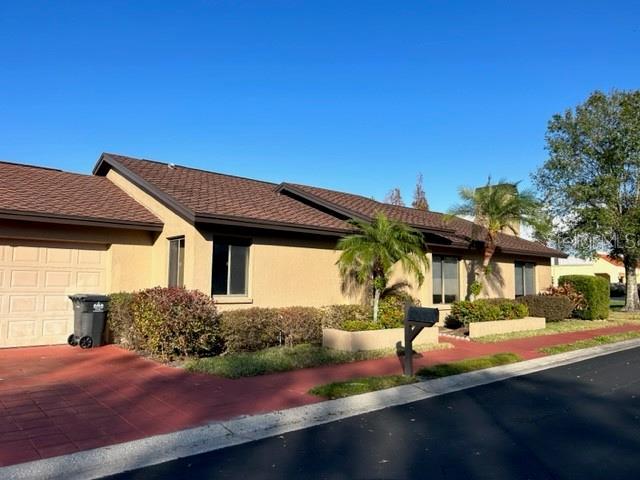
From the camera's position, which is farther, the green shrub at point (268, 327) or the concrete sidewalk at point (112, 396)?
the green shrub at point (268, 327)

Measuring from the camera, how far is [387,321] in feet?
41.7

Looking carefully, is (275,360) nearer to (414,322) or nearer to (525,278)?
(414,322)

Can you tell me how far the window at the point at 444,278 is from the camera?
688 inches

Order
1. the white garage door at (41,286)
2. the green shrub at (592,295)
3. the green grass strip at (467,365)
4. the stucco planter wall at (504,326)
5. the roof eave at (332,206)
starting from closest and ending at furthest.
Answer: the green grass strip at (467,365), the white garage door at (41,286), the stucco planter wall at (504,326), the roof eave at (332,206), the green shrub at (592,295)

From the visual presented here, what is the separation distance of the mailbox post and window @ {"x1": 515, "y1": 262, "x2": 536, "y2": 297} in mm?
14123

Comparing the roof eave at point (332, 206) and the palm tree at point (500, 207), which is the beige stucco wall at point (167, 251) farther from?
the palm tree at point (500, 207)

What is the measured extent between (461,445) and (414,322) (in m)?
3.44

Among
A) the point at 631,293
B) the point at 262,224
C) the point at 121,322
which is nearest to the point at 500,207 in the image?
the point at 262,224

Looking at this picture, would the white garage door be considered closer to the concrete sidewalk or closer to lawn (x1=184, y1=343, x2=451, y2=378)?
the concrete sidewalk

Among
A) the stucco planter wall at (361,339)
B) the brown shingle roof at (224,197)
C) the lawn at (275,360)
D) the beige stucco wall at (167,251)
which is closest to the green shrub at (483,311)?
the stucco planter wall at (361,339)

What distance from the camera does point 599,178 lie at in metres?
24.1

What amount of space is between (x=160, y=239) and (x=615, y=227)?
812 inches

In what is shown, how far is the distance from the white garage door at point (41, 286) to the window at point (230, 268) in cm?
293

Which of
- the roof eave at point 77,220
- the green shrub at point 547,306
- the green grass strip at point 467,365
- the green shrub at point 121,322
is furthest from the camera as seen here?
the green shrub at point 547,306
